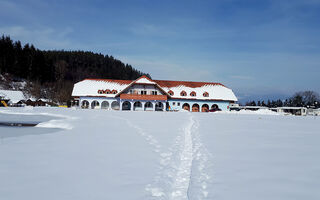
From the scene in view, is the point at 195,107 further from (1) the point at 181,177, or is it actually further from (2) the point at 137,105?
(1) the point at 181,177

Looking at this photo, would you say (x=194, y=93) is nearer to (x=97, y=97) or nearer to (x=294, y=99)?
(x=97, y=97)

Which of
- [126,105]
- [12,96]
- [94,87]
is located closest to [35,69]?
[12,96]

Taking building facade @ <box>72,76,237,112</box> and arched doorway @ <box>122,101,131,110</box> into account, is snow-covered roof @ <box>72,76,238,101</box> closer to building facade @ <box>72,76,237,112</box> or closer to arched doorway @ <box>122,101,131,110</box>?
building facade @ <box>72,76,237,112</box>

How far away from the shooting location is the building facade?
154ft

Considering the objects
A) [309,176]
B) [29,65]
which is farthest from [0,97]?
[309,176]

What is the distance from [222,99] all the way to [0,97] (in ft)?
171

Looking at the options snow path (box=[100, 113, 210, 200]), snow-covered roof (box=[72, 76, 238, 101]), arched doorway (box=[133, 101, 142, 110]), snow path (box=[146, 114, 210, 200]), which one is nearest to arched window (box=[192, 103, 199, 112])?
snow-covered roof (box=[72, 76, 238, 101])

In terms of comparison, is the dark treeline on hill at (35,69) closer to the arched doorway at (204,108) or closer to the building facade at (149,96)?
the building facade at (149,96)

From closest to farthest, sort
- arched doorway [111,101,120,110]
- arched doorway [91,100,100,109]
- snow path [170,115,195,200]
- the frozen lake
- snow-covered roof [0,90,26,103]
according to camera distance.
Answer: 1. snow path [170,115,195,200]
2. the frozen lake
3. arched doorway [111,101,120,110]
4. arched doorway [91,100,100,109]
5. snow-covered roof [0,90,26,103]

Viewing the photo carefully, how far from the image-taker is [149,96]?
4650 centimetres

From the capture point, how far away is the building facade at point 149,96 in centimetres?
4694

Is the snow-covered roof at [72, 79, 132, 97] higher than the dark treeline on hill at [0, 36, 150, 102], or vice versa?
the dark treeline on hill at [0, 36, 150, 102]

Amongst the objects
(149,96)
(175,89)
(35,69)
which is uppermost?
(35,69)

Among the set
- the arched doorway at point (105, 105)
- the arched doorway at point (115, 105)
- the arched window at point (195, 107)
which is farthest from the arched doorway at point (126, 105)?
the arched window at point (195, 107)
